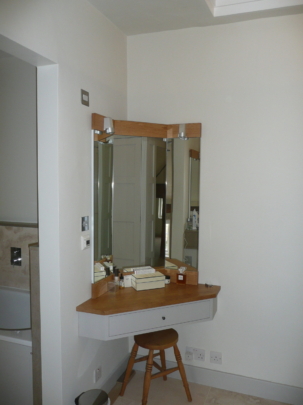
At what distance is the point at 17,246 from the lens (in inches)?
111

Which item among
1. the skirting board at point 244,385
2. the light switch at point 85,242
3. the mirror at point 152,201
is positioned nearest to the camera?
the light switch at point 85,242

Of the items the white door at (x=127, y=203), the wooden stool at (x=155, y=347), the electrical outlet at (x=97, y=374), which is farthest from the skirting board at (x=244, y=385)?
the white door at (x=127, y=203)

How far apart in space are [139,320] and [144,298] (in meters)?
0.15

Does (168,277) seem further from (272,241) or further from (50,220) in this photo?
(50,220)

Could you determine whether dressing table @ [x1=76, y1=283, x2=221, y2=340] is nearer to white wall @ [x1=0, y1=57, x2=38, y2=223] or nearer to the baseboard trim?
the baseboard trim

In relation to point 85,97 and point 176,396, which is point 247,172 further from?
point 176,396

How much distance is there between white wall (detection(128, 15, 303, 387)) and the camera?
2219mm

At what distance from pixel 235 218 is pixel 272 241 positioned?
0.93 feet

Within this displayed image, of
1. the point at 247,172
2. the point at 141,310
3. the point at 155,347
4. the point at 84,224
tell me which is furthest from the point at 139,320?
the point at 247,172

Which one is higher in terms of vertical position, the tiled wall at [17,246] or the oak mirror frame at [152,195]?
the oak mirror frame at [152,195]

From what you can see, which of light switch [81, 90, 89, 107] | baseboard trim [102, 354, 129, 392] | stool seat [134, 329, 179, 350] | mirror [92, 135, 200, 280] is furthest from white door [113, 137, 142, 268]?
baseboard trim [102, 354, 129, 392]

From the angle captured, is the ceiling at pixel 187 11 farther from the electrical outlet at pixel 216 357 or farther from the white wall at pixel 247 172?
the electrical outlet at pixel 216 357

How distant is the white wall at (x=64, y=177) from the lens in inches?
68.6

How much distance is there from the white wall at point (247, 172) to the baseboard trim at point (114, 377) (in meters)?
0.52
